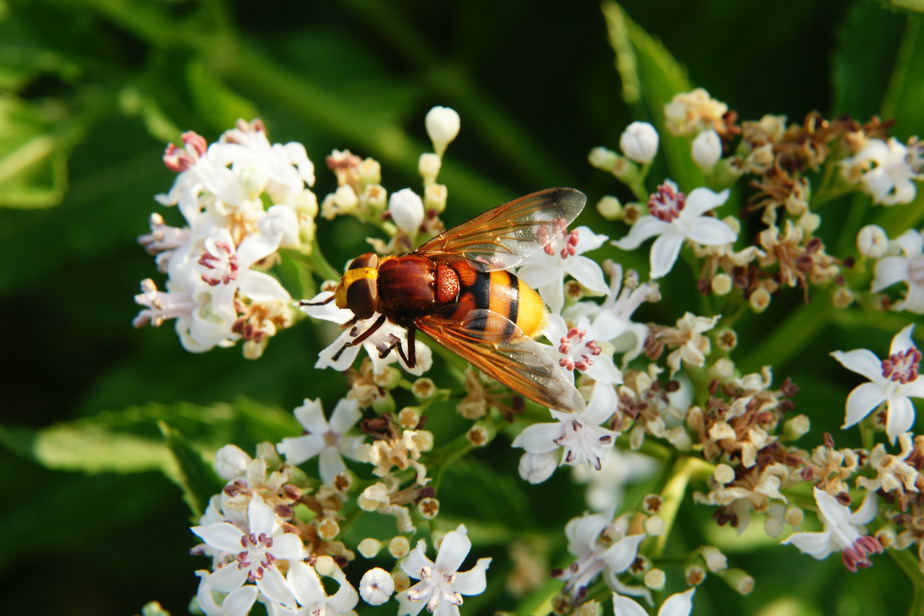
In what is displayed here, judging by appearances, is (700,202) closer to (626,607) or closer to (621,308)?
(621,308)

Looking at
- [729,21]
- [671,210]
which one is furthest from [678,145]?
[729,21]

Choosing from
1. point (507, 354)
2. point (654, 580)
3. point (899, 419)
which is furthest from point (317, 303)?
point (899, 419)

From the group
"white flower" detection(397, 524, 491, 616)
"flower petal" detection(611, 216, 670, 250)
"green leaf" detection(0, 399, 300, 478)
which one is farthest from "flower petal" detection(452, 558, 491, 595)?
"flower petal" detection(611, 216, 670, 250)

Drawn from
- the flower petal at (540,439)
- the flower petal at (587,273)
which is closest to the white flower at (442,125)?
the flower petal at (587,273)

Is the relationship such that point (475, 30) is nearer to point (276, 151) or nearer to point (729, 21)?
point (729, 21)

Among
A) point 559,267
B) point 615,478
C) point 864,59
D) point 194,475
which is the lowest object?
point 615,478

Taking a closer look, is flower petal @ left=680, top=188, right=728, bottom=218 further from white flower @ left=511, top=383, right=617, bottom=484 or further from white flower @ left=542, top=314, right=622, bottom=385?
white flower @ left=511, top=383, right=617, bottom=484
